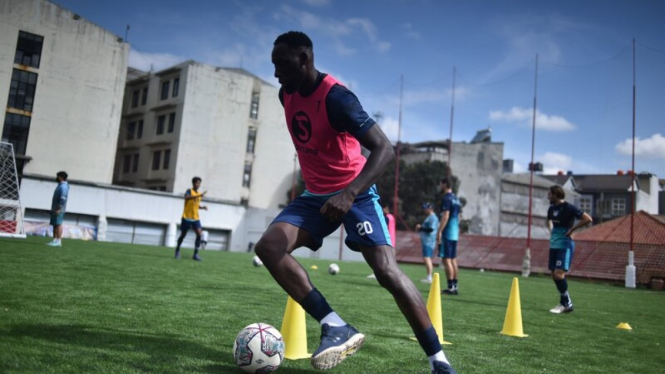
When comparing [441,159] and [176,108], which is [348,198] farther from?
[441,159]

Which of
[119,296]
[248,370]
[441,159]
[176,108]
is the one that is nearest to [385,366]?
[248,370]

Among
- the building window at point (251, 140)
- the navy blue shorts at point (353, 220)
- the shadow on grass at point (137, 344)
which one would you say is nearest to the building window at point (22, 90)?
the building window at point (251, 140)

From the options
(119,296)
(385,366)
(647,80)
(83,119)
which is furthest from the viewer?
(83,119)

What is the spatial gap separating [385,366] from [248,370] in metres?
1.06

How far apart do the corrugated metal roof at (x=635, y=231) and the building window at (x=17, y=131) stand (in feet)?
114

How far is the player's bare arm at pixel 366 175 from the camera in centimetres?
327

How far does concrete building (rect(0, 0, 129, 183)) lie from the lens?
34.5 m

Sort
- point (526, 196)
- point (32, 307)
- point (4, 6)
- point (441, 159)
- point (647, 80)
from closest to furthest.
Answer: point (32, 307) < point (647, 80) < point (4, 6) < point (441, 159) < point (526, 196)

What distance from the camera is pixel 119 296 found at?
6.11 metres

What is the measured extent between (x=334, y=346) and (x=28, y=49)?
129ft

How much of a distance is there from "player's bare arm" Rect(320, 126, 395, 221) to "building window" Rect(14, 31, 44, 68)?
38462 mm

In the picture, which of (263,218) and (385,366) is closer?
(385,366)

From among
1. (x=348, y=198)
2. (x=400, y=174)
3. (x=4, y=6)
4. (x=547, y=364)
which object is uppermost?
(x=4, y=6)

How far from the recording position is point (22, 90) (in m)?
35.0
